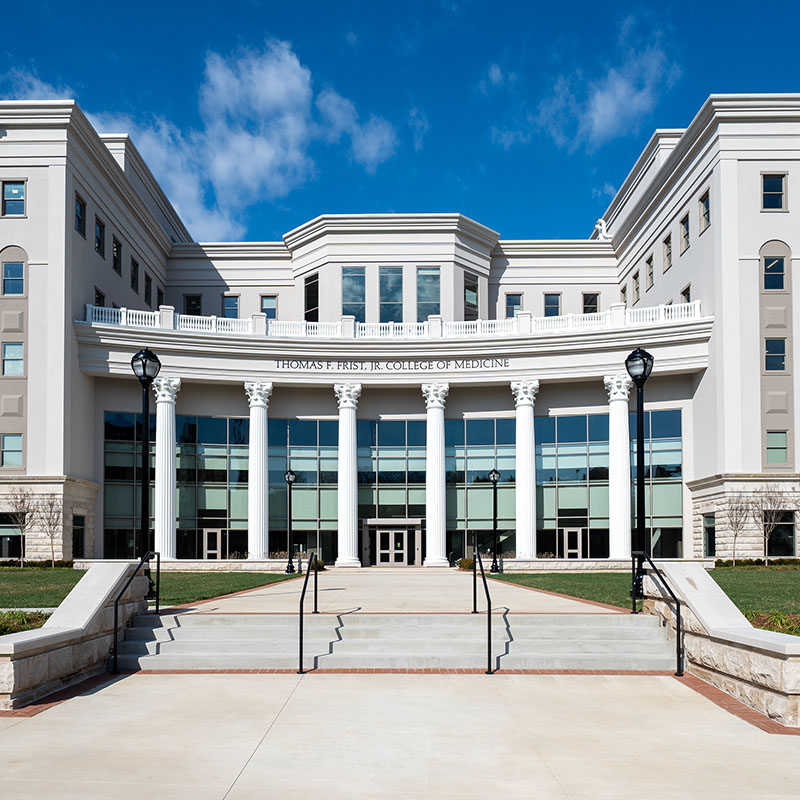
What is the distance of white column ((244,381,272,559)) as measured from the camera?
145 feet

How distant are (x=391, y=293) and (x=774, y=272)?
21689 millimetres

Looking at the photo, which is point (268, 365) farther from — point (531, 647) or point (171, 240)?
point (531, 647)

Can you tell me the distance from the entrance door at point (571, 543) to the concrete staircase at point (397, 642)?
30.9 m

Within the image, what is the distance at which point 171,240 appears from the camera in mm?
58969

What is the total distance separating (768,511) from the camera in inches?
1502

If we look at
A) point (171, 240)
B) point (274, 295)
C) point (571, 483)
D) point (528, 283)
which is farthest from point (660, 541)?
point (171, 240)

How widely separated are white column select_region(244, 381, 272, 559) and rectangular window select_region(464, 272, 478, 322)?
48.6 feet

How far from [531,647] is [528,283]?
4496cm

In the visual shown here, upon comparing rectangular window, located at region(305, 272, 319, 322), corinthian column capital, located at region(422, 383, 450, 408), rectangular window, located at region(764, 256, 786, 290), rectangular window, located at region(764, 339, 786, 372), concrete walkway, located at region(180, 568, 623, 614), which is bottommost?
concrete walkway, located at region(180, 568, 623, 614)

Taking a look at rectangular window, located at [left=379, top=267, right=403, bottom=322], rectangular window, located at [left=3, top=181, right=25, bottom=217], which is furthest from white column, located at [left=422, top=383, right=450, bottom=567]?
rectangular window, located at [left=3, top=181, right=25, bottom=217]

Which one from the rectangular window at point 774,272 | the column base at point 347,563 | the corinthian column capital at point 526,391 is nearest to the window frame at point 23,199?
the column base at point 347,563

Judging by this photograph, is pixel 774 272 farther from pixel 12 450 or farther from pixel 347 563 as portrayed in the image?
pixel 12 450

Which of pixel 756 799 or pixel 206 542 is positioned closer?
pixel 756 799

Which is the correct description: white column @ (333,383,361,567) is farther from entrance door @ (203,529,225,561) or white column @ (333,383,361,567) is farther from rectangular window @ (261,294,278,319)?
rectangular window @ (261,294,278,319)
